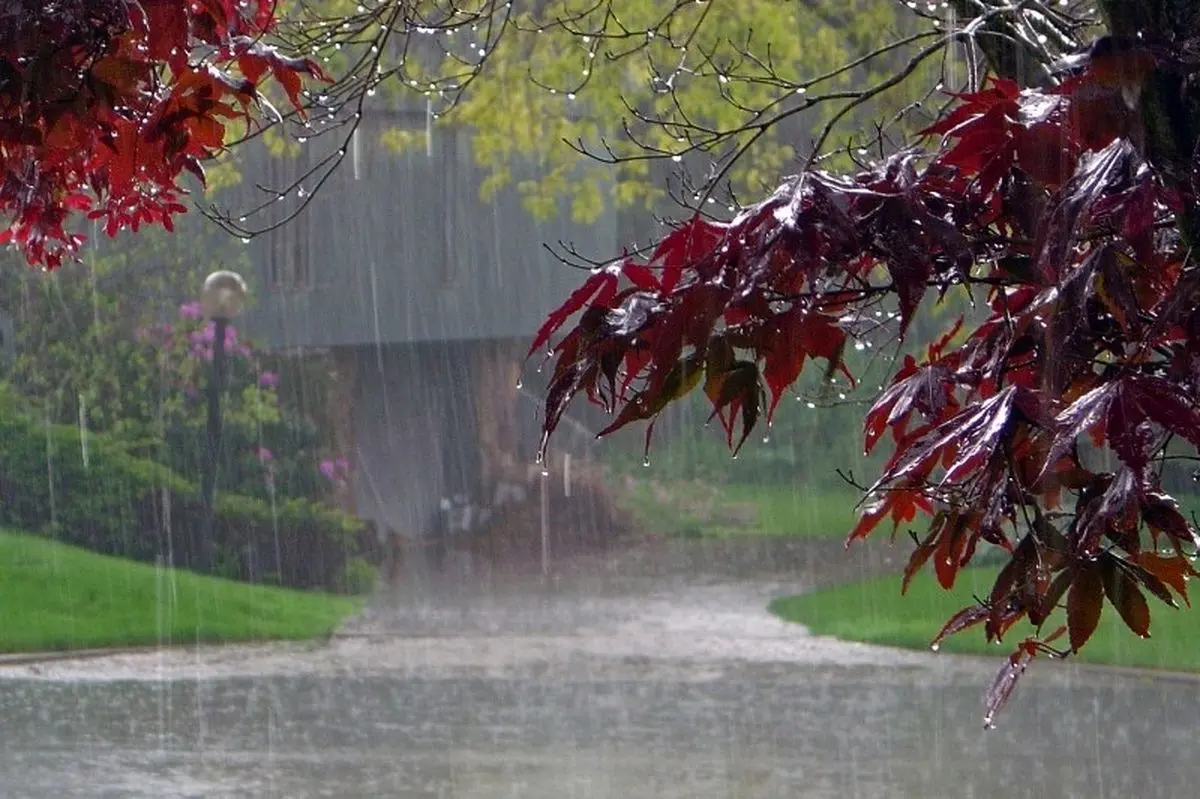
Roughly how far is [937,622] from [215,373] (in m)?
6.91

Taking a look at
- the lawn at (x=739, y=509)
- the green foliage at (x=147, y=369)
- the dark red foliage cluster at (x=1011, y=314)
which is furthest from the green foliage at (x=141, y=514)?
the dark red foliage cluster at (x=1011, y=314)

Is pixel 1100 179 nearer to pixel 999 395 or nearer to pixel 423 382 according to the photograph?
pixel 999 395

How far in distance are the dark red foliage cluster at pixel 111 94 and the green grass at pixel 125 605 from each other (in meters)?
9.25

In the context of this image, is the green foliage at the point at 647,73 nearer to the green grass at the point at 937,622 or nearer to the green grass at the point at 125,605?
the green grass at the point at 937,622

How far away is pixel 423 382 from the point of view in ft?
70.8

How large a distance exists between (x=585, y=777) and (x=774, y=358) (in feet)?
19.1

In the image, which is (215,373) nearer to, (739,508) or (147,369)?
(147,369)

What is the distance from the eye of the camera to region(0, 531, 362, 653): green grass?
40.2 ft

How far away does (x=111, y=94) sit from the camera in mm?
2545

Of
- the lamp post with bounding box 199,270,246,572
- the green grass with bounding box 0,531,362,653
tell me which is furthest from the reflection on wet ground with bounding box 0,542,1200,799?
the lamp post with bounding box 199,270,246,572

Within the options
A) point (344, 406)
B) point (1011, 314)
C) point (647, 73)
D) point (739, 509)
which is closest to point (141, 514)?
point (344, 406)

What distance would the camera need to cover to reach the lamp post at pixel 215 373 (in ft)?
44.8

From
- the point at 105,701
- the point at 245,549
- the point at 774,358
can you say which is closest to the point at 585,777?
the point at 105,701

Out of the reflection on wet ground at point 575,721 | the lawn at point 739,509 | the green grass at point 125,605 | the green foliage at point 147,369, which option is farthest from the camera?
the lawn at point 739,509
